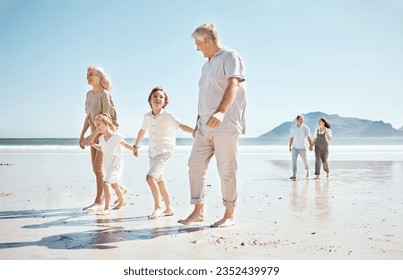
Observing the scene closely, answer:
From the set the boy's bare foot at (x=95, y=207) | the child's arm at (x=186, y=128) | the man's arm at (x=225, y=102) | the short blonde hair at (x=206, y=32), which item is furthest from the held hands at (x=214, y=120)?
the boy's bare foot at (x=95, y=207)

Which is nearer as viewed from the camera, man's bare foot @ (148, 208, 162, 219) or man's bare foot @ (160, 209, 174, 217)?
man's bare foot @ (148, 208, 162, 219)

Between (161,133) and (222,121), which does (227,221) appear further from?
(161,133)

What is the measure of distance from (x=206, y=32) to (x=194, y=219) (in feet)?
5.96

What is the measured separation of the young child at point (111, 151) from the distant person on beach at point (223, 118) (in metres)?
1.30

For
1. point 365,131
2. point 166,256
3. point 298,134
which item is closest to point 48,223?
point 166,256

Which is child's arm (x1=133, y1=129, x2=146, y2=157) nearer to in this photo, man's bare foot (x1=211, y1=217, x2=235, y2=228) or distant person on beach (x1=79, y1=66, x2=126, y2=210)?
distant person on beach (x1=79, y1=66, x2=126, y2=210)

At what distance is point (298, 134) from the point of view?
999cm

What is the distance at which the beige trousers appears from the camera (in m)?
4.15

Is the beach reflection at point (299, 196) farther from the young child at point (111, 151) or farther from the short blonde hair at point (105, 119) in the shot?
the short blonde hair at point (105, 119)

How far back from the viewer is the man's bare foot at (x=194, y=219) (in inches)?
171

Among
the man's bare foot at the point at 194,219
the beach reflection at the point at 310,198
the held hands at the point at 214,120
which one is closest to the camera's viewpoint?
the held hands at the point at 214,120

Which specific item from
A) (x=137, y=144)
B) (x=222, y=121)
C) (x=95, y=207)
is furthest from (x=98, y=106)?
(x=222, y=121)

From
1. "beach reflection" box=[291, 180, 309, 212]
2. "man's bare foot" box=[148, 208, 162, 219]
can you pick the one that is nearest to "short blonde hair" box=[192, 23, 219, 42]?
"man's bare foot" box=[148, 208, 162, 219]

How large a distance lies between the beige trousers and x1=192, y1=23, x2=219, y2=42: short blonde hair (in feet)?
2.92
